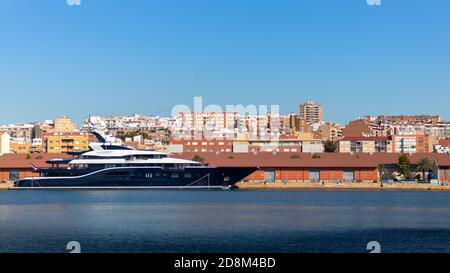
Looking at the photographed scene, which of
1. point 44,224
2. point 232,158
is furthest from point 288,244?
point 232,158

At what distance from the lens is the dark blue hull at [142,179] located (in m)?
51.6

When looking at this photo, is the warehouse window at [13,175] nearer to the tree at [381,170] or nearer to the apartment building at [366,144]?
the tree at [381,170]

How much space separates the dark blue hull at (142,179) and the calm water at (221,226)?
12175 millimetres

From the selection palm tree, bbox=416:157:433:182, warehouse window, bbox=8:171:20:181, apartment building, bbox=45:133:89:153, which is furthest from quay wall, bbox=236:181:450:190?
apartment building, bbox=45:133:89:153

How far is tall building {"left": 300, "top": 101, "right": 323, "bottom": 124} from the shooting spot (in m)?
159

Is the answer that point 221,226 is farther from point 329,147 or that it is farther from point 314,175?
point 329,147

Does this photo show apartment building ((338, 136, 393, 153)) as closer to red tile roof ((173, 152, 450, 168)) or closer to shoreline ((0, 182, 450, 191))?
red tile roof ((173, 152, 450, 168))

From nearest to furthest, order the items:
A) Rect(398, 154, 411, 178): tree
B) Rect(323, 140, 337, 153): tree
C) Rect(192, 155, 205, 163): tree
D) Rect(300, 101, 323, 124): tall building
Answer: Rect(192, 155, 205, 163): tree → Rect(398, 154, 411, 178): tree → Rect(323, 140, 337, 153): tree → Rect(300, 101, 323, 124): tall building

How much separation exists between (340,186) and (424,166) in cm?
930

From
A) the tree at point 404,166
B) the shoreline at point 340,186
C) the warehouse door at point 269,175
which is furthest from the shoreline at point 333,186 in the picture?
the tree at point 404,166

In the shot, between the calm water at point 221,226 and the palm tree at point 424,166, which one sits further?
the palm tree at point 424,166
